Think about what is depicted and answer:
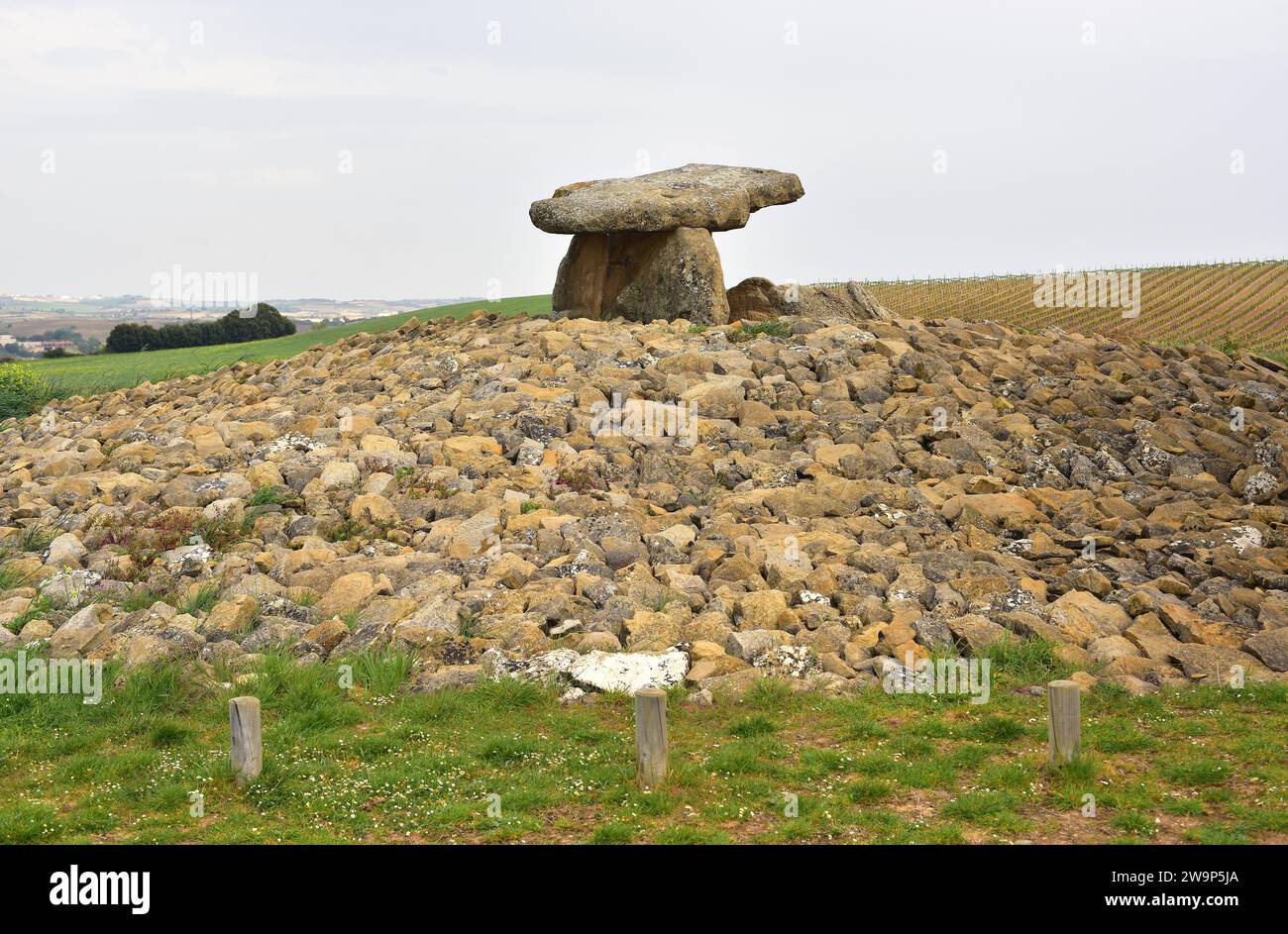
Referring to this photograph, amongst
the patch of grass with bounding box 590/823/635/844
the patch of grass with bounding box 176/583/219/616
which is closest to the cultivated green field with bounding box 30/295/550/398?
the patch of grass with bounding box 176/583/219/616

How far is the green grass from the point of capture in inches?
332

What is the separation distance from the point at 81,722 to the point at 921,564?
8.40 m

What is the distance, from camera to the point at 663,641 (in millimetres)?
11461

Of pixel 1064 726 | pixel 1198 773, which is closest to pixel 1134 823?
pixel 1064 726

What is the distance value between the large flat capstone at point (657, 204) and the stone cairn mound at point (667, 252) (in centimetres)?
2

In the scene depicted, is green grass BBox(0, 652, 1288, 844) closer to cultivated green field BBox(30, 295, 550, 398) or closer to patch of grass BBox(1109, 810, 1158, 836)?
patch of grass BBox(1109, 810, 1158, 836)

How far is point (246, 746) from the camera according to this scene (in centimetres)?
905

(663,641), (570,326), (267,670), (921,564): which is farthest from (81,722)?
(570,326)

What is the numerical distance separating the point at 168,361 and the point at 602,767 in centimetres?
2585

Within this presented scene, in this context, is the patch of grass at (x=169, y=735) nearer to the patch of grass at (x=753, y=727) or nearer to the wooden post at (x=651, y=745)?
the wooden post at (x=651, y=745)

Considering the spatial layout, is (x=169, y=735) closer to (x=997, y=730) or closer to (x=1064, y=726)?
(x=997, y=730)

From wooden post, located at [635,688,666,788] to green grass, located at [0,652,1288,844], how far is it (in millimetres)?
140
